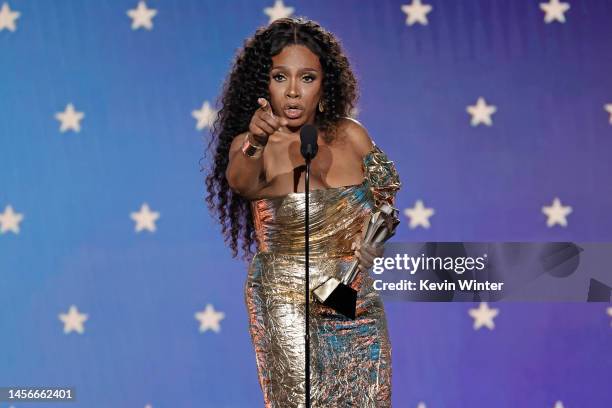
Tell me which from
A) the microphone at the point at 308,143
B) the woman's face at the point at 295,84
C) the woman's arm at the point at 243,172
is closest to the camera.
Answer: the microphone at the point at 308,143

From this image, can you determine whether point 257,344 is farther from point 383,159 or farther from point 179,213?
point 179,213

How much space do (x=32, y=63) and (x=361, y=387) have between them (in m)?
2.07

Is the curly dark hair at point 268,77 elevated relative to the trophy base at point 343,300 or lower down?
elevated

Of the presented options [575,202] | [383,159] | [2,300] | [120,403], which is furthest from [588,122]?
[2,300]

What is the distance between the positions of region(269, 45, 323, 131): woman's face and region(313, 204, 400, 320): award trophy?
350 mm

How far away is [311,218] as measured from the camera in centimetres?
274

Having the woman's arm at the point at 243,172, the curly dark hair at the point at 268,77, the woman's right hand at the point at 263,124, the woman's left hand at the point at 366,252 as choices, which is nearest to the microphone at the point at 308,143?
the woman's right hand at the point at 263,124

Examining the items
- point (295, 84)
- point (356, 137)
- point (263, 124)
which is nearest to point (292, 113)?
point (295, 84)

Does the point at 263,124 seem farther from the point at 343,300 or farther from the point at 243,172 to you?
the point at 343,300

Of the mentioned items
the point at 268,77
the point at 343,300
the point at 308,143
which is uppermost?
the point at 268,77

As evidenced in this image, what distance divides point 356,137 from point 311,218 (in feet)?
0.93

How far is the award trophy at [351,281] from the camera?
264 cm

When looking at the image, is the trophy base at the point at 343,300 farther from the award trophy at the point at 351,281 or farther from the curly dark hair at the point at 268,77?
the curly dark hair at the point at 268,77

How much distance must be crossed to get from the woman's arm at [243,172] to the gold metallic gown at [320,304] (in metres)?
0.06
